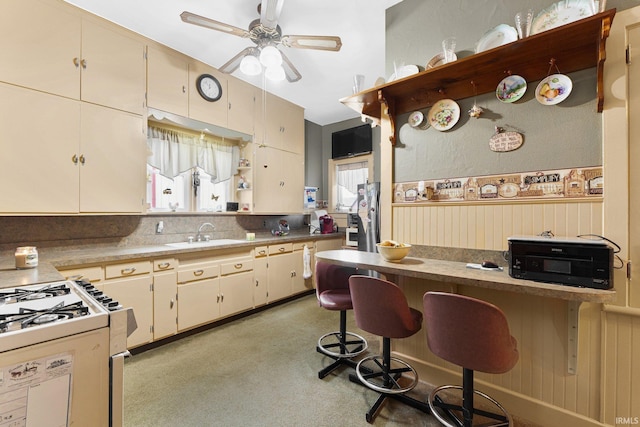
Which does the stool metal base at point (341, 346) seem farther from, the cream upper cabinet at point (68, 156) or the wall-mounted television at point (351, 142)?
the wall-mounted television at point (351, 142)

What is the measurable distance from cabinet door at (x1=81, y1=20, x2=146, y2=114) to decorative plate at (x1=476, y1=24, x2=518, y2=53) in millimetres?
2959

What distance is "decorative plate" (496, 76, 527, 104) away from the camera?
1725mm

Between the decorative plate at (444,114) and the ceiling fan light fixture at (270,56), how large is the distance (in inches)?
52.0

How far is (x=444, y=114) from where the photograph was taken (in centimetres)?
206

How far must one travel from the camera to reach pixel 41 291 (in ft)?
4.17

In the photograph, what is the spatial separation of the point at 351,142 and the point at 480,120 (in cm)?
303

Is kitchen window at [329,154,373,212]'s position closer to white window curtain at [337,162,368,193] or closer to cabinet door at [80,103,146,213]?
white window curtain at [337,162,368,193]

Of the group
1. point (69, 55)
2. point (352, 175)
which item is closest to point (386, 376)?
point (69, 55)

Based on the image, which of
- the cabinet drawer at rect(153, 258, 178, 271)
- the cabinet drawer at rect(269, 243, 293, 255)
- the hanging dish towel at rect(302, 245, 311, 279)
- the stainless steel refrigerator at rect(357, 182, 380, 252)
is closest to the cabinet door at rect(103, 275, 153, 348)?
the cabinet drawer at rect(153, 258, 178, 271)

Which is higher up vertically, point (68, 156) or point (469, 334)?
point (68, 156)

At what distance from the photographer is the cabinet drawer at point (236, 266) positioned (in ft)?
10.1

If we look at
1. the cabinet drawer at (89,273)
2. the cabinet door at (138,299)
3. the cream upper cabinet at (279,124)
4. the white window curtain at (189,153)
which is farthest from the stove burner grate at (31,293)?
the cream upper cabinet at (279,124)

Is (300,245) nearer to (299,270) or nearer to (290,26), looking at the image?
(299,270)

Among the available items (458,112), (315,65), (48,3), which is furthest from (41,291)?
(315,65)
